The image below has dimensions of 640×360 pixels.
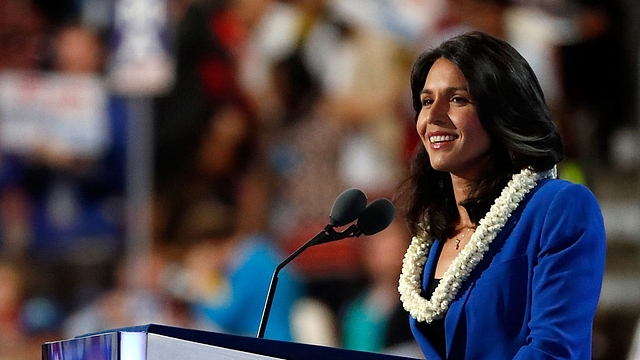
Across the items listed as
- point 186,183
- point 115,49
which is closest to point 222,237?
point 186,183

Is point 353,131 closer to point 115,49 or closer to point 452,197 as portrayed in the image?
point 115,49

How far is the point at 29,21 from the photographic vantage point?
718cm

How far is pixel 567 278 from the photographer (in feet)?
6.13

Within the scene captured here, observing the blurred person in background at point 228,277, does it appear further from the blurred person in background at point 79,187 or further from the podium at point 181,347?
the podium at point 181,347

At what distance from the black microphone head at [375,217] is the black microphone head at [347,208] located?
0.01 meters

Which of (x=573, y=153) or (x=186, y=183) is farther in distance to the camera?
(x=186, y=183)

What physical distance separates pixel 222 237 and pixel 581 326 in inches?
193

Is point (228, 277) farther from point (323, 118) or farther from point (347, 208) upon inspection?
point (347, 208)

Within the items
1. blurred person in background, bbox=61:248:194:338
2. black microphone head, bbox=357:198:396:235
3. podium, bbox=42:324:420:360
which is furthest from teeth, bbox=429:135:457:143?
blurred person in background, bbox=61:248:194:338

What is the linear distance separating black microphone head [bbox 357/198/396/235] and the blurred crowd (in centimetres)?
370

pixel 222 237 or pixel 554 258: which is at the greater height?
pixel 222 237

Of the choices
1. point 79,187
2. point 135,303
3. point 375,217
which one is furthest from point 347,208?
point 79,187

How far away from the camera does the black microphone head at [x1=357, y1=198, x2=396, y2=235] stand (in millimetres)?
2281

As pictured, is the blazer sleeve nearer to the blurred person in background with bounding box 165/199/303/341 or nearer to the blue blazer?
the blue blazer
